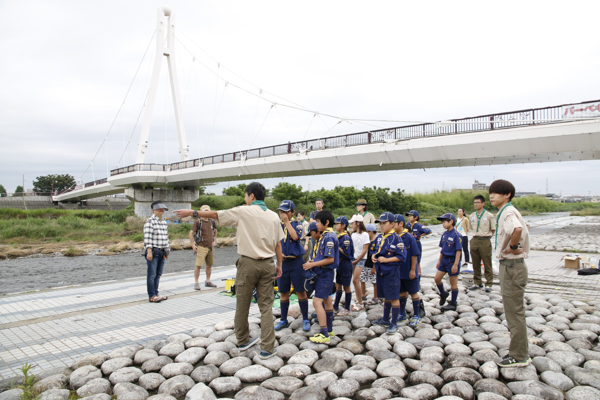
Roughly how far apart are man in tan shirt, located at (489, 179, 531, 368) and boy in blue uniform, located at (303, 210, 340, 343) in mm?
1642

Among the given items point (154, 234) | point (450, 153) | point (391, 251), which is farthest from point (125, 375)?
point (450, 153)

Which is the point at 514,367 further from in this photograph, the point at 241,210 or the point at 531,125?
the point at 531,125

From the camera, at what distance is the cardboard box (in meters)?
8.27

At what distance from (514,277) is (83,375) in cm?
390

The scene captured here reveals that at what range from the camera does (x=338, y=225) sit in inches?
186

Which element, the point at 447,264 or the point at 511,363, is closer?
the point at 511,363

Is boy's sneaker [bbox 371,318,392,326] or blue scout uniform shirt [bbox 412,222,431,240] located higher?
blue scout uniform shirt [bbox 412,222,431,240]

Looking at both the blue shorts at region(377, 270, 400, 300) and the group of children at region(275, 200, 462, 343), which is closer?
the group of children at region(275, 200, 462, 343)

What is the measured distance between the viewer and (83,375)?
310cm

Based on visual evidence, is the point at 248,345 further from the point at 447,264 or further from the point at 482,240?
the point at 482,240

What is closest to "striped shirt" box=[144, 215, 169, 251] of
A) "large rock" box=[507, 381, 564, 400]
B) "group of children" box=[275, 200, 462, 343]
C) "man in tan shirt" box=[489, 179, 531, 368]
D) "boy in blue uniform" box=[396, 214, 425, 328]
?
"group of children" box=[275, 200, 462, 343]

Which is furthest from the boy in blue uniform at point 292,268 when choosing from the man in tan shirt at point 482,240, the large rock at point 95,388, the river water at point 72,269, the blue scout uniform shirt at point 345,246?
the river water at point 72,269

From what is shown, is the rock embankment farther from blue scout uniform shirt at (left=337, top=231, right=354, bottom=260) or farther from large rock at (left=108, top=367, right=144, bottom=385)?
blue scout uniform shirt at (left=337, top=231, right=354, bottom=260)

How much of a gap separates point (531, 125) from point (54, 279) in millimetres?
17766
